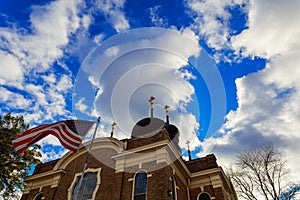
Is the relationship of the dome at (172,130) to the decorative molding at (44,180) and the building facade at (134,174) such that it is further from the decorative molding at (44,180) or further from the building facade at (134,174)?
→ the decorative molding at (44,180)

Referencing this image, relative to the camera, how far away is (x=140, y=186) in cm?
1289

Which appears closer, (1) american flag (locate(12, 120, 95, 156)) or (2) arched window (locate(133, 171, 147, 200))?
(1) american flag (locate(12, 120, 95, 156))

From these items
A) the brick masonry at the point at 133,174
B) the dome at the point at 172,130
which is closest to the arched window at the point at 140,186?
the brick masonry at the point at 133,174

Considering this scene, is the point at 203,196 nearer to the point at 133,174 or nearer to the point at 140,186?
the point at 140,186

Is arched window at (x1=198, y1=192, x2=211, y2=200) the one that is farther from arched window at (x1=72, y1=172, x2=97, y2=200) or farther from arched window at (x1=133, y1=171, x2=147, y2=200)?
arched window at (x1=72, y1=172, x2=97, y2=200)

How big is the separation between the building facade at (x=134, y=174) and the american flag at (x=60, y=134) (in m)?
3.86

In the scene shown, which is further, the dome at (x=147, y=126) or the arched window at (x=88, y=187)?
the dome at (x=147, y=126)

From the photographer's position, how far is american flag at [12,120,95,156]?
10.6m

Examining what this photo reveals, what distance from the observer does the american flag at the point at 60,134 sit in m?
10.6

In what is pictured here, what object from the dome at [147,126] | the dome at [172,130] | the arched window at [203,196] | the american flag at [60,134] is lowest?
the arched window at [203,196]

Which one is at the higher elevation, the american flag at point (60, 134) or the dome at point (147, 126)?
the dome at point (147, 126)

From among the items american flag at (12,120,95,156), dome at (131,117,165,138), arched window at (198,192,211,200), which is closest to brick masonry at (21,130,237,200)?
arched window at (198,192,211,200)

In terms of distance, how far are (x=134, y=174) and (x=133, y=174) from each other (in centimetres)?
6

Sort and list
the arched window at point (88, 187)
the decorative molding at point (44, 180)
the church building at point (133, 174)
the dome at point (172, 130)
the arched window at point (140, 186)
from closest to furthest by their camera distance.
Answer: the arched window at point (140, 186) → the church building at point (133, 174) → the arched window at point (88, 187) → the decorative molding at point (44, 180) → the dome at point (172, 130)
